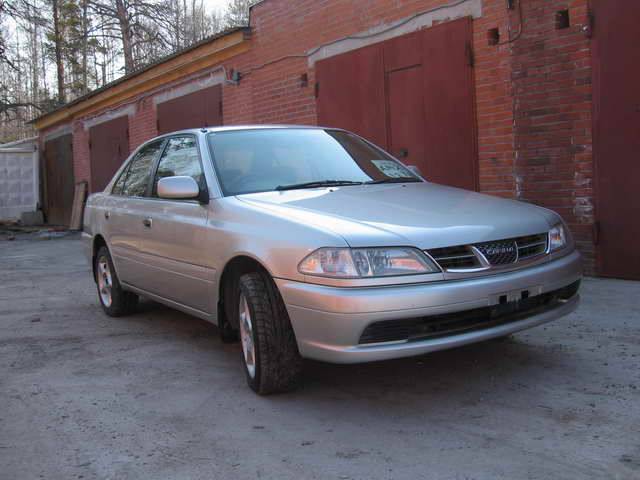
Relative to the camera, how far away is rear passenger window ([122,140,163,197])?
5.80 metres

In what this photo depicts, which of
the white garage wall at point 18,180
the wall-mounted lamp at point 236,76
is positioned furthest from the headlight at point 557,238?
the white garage wall at point 18,180

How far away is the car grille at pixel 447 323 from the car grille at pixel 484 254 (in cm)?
21

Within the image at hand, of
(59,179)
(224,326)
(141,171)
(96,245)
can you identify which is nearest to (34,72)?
(59,179)

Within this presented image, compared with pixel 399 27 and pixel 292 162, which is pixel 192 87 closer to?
pixel 399 27

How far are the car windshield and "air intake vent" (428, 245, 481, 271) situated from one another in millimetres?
1279

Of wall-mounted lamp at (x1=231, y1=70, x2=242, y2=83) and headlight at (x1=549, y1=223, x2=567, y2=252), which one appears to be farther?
wall-mounted lamp at (x1=231, y1=70, x2=242, y2=83)

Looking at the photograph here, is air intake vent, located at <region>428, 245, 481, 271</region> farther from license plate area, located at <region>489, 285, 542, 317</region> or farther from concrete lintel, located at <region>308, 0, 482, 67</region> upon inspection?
concrete lintel, located at <region>308, 0, 482, 67</region>

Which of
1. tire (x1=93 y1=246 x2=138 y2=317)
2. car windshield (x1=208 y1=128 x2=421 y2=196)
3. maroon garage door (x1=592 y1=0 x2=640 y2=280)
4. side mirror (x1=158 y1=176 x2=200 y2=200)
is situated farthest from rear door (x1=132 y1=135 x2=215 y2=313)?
maroon garage door (x1=592 y1=0 x2=640 y2=280)

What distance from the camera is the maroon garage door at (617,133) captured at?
21.1 ft

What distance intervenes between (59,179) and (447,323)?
828 inches

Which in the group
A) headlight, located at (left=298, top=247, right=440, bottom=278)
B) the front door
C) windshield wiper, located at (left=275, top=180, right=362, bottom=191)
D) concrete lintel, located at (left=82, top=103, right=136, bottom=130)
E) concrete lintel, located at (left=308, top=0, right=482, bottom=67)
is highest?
concrete lintel, located at (left=82, top=103, right=136, bottom=130)

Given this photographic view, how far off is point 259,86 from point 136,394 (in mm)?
8335

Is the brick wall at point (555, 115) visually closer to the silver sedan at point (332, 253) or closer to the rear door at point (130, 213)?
the silver sedan at point (332, 253)

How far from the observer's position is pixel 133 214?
5.75 meters
